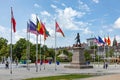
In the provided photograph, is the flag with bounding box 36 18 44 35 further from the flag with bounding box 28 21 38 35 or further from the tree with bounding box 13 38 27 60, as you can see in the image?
the tree with bounding box 13 38 27 60

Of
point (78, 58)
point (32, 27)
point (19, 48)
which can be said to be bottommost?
point (78, 58)

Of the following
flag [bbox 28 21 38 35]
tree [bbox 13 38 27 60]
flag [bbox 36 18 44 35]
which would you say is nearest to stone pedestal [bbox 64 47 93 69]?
flag [bbox 36 18 44 35]

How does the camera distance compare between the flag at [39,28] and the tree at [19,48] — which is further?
the tree at [19,48]

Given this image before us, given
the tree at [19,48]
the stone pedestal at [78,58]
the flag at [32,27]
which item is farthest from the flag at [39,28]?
the tree at [19,48]

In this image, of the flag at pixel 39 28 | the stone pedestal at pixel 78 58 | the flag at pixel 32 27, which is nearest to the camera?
the flag at pixel 39 28

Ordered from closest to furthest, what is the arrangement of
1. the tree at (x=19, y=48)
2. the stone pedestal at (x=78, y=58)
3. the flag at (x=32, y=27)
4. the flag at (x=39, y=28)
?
the flag at (x=39, y=28)
the flag at (x=32, y=27)
the stone pedestal at (x=78, y=58)
the tree at (x=19, y=48)

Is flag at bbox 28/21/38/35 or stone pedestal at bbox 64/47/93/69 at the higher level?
flag at bbox 28/21/38/35

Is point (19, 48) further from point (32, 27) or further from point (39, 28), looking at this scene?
point (39, 28)

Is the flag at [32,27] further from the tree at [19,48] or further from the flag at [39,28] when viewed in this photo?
the tree at [19,48]

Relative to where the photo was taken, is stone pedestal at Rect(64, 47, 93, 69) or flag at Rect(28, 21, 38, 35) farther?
stone pedestal at Rect(64, 47, 93, 69)

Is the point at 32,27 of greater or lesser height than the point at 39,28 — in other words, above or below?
above

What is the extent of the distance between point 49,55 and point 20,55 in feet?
57.0

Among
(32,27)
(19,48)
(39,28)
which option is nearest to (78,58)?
(39,28)

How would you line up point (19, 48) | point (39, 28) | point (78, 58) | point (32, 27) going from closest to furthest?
point (39, 28), point (32, 27), point (78, 58), point (19, 48)
